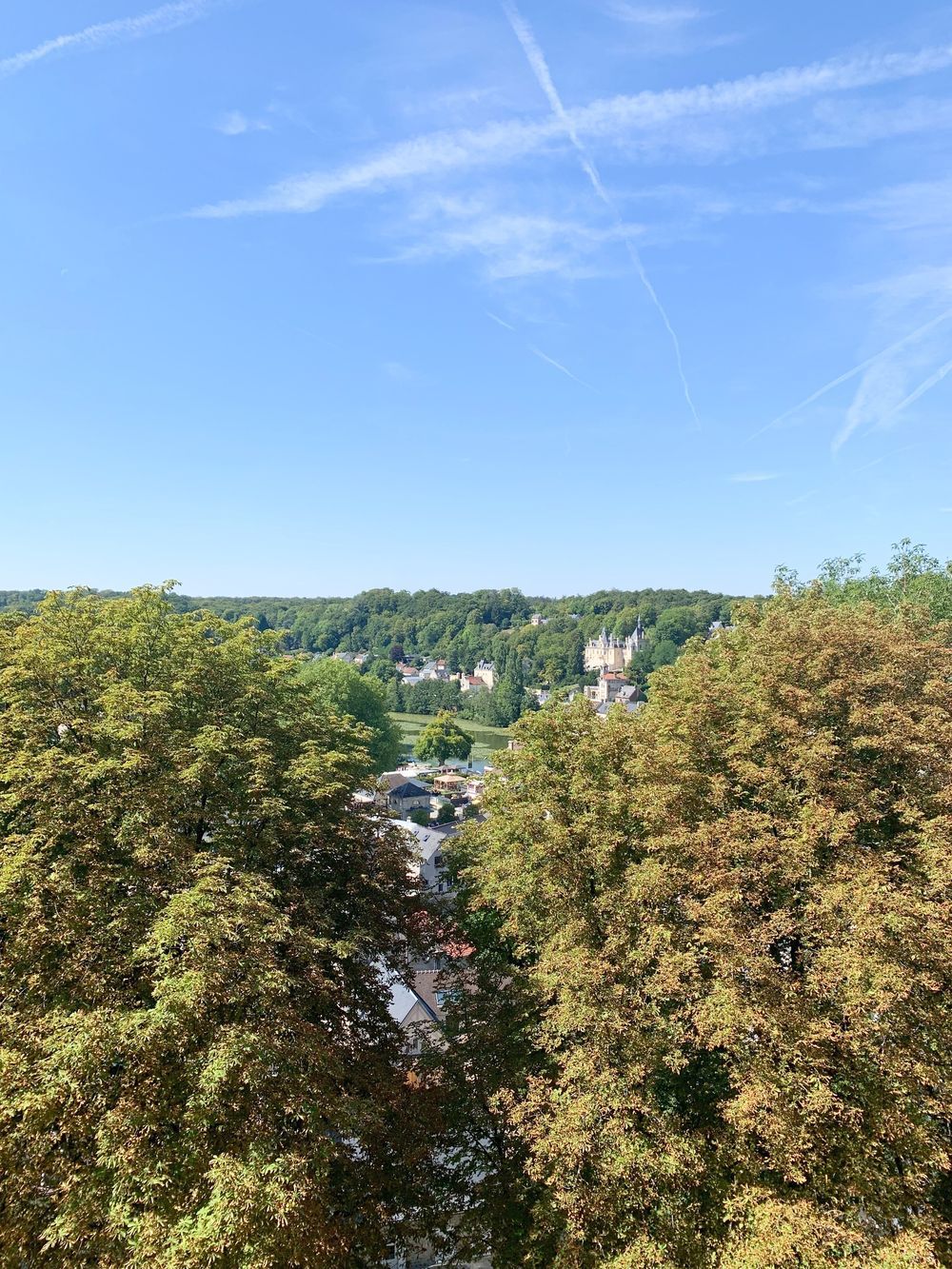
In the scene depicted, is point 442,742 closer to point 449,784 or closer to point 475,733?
point 449,784

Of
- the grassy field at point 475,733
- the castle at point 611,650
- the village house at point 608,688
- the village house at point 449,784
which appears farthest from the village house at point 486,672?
the village house at point 449,784

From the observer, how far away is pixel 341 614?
550 ft

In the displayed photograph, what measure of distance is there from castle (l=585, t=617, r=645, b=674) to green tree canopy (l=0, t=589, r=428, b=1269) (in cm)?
10631

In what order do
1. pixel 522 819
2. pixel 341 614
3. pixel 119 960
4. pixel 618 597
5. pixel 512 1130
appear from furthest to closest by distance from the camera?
pixel 341 614 → pixel 618 597 → pixel 522 819 → pixel 512 1130 → pixel 119 960

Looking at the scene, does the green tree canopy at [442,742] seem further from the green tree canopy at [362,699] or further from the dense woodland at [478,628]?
the dense woodland at [478,628]

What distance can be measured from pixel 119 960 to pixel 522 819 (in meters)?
6.01

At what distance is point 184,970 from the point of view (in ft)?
25.5

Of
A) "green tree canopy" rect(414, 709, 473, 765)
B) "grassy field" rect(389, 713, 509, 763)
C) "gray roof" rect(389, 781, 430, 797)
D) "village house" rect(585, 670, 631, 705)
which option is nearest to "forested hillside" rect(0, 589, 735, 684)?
"village house" rect(585, 670, 631, 705)

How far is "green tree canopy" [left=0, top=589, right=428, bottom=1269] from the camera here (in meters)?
7.02

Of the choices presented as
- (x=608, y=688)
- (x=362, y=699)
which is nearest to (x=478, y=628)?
(x=608, y=688)

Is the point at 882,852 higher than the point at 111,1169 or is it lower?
higher

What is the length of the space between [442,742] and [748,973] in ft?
200

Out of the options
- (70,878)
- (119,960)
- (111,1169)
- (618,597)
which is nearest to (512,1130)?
(111,1169)

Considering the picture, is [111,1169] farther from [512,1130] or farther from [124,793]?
[512,1130]
